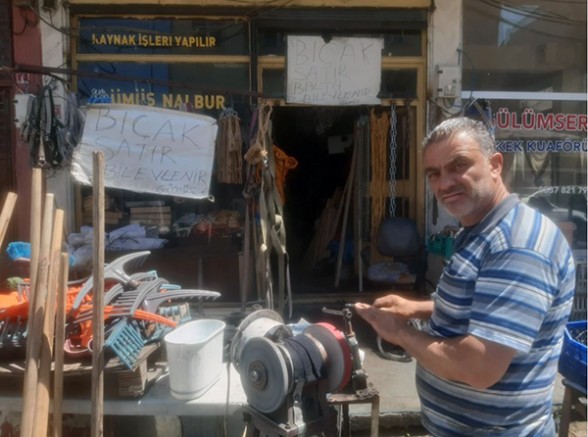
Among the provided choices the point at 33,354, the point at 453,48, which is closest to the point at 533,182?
the point at 453,48

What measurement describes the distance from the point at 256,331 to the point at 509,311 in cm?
120

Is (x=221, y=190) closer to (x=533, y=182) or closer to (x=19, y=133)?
(x=19, y=133)

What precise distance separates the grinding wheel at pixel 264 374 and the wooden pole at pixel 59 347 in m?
0.83

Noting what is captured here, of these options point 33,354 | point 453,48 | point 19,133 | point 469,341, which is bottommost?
point 33,354

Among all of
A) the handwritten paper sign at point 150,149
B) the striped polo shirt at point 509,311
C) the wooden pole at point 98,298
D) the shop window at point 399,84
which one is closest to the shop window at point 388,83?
the shop window at point 399,84

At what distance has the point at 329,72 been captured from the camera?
526 cm

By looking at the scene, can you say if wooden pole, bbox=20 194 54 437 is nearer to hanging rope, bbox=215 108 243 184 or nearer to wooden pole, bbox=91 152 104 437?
wooden pole, bbox=91 152 104 437

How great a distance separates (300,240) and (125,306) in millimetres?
5844

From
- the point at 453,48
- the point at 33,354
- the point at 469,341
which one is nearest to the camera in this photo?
the point at 469,341

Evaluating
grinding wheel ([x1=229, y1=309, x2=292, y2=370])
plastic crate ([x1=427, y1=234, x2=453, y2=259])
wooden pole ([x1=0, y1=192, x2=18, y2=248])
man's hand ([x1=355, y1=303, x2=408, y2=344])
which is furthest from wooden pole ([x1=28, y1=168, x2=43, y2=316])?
plastic crate ([x1=427, y1=234, x2=453, y2=259])

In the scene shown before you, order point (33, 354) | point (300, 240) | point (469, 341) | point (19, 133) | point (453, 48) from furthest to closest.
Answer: point (300, 240) → point (453, 48) → point (19, 133) → point (33, 354) → point (469, 341)

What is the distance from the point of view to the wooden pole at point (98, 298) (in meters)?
2.35

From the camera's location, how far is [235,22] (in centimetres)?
533

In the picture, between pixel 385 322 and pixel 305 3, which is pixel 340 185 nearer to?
pixel 305 3
